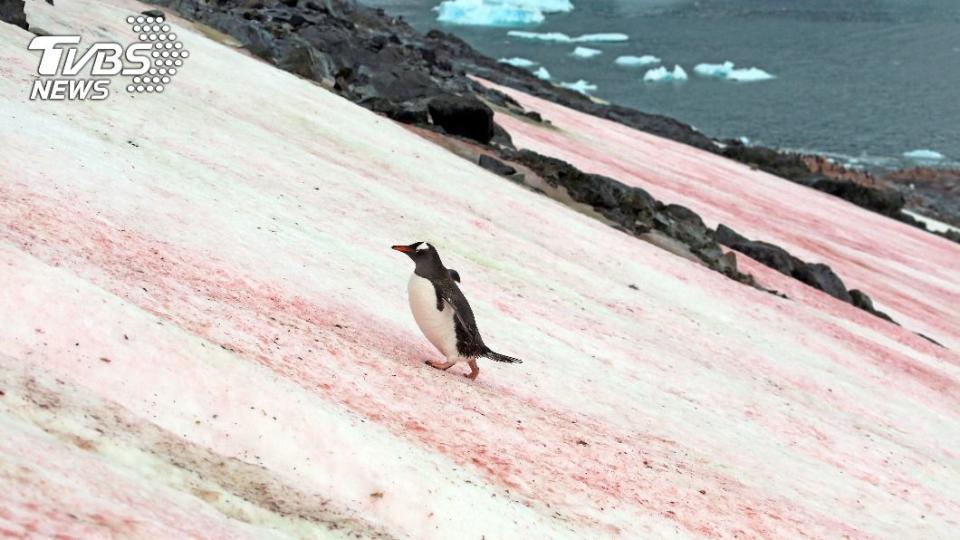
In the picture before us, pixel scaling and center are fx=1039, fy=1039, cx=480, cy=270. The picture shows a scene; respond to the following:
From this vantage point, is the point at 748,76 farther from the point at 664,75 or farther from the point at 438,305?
the point at 438,305

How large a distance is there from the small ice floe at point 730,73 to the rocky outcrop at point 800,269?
74506mm

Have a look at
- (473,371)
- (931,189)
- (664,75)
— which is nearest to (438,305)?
(473,371)

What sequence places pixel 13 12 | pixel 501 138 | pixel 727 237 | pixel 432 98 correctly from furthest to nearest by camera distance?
pixel 501 138
pixel 432 98
pixel 727 237
pixel 13 12

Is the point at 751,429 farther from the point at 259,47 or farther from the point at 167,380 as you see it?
the point at 259,47

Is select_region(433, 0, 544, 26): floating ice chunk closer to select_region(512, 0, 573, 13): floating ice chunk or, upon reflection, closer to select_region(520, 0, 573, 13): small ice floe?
select_region(512, 0, 573, 13): floating ice chunk

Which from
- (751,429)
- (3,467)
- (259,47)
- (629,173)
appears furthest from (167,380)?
(629,173)

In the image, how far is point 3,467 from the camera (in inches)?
232

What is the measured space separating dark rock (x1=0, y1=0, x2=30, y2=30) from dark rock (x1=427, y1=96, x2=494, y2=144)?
1608 cm

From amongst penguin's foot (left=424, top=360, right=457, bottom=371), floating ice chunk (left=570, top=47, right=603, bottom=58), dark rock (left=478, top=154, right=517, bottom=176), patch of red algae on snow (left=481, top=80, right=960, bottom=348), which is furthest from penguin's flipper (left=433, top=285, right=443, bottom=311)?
floating ice chunk (left=570, top=47, right=603, bottom=58)

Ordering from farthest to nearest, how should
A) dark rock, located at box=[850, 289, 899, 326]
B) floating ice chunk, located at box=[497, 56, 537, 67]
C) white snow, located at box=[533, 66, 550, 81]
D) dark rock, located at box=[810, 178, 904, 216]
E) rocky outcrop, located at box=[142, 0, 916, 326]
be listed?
floating ice chunk, located at box=[497, 56, 537, 67], white snow, located at box=[533, 66, 550, 81], dark rock, located at box=[810, 178, 904, 216], rocky outcrop, located at box=[142, 0, 916, 326], dark rock, located at box=[850, 289, 899, 326]

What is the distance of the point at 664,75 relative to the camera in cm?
10319

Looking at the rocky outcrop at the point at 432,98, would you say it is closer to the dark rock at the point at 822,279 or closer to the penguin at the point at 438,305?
the dark rock at the point at 822,279

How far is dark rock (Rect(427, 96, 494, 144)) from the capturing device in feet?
112

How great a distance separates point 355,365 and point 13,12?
1354 cm
